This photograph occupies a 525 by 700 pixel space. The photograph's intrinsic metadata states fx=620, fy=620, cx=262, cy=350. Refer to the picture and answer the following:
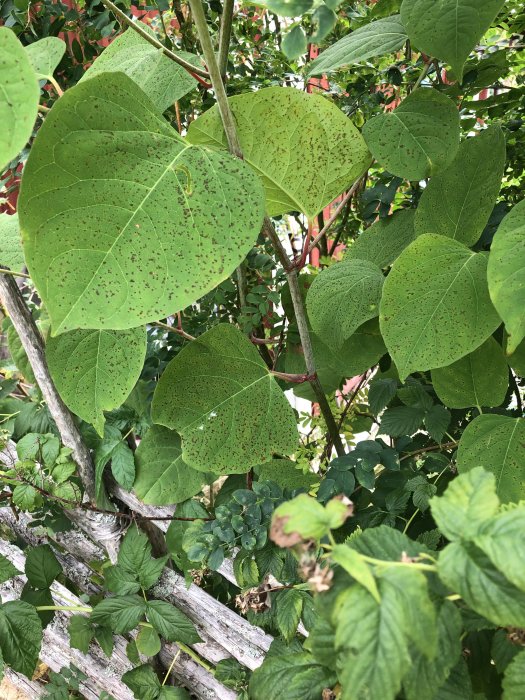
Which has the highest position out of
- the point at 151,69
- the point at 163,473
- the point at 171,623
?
the point at 151,69

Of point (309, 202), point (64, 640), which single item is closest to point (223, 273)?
point (309, 202)

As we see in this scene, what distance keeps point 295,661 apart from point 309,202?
45 cm

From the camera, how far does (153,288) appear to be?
0.47 metres

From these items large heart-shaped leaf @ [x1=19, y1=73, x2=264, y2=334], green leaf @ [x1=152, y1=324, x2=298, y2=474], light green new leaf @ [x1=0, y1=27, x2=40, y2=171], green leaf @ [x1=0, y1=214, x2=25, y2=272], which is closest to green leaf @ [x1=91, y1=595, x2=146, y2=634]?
green leaf @ [x1=152, y1=324, x2=298, y2=474]

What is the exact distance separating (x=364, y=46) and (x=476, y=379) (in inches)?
14.8

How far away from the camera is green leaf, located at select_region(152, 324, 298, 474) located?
717 mm

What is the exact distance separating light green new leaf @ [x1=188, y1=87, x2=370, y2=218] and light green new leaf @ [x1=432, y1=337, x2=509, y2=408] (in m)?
0.23

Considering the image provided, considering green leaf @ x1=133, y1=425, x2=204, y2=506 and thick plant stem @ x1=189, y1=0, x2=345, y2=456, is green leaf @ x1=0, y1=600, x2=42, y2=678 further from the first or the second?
thick plant stem @ x1=189, y1=0, x2=345, y2=456

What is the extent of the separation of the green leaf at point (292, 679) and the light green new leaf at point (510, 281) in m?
0.30

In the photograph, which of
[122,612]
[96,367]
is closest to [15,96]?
[96,367]

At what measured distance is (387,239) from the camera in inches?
31.0

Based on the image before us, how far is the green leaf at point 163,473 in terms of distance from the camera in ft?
2.82

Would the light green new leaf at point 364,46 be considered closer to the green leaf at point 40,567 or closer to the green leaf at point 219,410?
the green leaf at point 219,410

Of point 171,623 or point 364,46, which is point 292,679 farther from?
point 364,46
